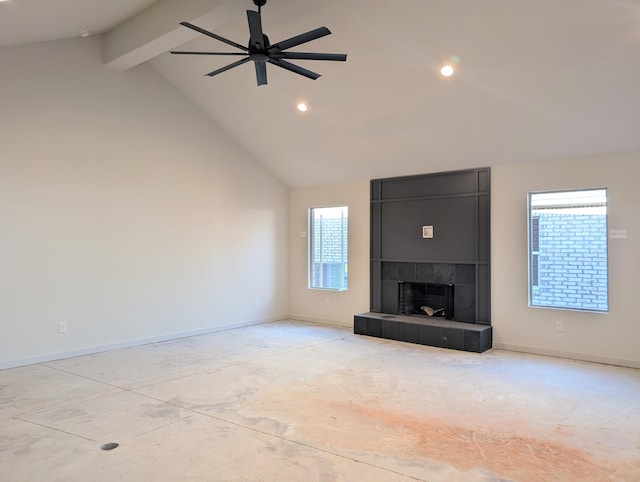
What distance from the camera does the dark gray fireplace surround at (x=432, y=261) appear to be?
605cm

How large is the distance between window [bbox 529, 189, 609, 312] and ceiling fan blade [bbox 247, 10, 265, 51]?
13.1 feet

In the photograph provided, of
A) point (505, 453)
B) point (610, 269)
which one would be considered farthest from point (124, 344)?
point (610, 269)

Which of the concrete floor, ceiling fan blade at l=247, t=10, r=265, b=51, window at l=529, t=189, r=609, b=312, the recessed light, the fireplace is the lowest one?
the concrete floor

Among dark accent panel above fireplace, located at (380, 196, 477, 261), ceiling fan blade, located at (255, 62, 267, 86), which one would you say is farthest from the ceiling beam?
dark accent panel above fireplace, located at (380, 196, 477, 261)

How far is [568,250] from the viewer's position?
18.0 feet

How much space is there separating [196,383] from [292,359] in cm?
129

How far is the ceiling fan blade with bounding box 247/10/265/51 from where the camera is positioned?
3297mm

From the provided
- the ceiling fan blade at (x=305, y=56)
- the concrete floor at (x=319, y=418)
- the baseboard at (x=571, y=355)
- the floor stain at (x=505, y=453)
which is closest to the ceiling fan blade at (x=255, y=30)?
the ceiling fan blade at (x=305, y=56)

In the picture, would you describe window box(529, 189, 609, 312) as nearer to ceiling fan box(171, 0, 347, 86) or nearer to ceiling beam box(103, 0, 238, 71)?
ceiling fan box(171, 0, 347, 86)

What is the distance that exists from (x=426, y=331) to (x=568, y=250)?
6.61ft

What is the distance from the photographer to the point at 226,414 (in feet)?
11.7

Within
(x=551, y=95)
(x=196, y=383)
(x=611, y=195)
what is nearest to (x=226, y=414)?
(x=196, y=383)

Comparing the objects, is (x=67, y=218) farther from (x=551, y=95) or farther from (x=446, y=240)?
(x=551, y=95)

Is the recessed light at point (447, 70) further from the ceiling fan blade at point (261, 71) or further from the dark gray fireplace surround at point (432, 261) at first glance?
the ceiling fan blade at point (261, 71)
